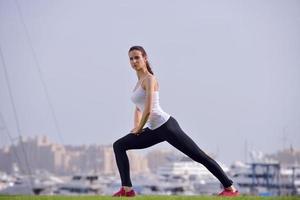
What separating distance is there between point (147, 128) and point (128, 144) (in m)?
0.29

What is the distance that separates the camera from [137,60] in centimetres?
1246

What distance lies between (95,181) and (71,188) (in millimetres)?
3146

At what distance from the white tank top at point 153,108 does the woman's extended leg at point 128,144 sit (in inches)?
4.3

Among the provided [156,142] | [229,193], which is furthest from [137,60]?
[229,193]

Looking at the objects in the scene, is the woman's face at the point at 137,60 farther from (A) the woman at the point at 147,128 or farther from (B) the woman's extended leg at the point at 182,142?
(B) the woman's extended leg at the point at 182,142

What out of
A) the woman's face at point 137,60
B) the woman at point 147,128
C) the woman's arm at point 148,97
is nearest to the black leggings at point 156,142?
the woman at point 147,128

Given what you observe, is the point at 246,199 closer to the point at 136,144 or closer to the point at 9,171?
the point at 136,144

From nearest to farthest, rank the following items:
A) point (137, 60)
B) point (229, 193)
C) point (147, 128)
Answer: point (137, 60) → point (147, 128) → point (229, 193)

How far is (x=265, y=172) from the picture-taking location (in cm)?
12094

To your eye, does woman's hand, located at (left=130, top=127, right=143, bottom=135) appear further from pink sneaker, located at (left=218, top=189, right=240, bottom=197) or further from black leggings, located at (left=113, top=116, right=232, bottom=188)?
pink sneaker, located at (left=218, top=189, right=240, bottom=197)

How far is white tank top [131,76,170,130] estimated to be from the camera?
1246cm

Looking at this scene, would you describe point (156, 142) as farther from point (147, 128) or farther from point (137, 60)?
point (137, 60)

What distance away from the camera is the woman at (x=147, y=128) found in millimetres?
12422

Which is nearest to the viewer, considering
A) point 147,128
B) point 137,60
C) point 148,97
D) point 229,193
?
point 148,97
